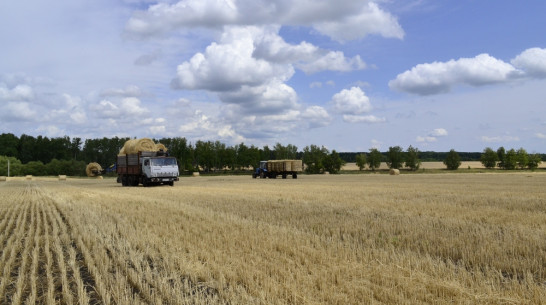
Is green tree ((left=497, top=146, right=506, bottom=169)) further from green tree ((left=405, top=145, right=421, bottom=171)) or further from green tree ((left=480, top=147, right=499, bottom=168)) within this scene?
green tree ((left=405, top=145, right=421, bottom=171))

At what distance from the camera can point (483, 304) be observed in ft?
16.8

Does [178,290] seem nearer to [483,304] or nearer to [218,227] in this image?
[483,304]

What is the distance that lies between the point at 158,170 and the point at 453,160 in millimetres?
93825

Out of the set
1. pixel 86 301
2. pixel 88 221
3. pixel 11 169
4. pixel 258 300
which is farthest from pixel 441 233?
pixel 11 169

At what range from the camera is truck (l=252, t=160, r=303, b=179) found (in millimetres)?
56281

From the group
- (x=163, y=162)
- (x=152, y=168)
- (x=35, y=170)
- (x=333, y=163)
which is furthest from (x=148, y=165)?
(x=333, y=163)

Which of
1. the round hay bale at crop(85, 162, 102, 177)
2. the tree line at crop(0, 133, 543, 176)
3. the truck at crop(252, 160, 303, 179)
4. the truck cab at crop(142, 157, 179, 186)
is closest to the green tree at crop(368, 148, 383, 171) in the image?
the tree line at crop(0, 133, 543, 176)

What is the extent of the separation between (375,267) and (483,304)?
75.3 inches

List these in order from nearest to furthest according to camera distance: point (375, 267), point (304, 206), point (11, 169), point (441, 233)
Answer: point (375, 267)
point (441, 233)
point (304, 206)
point (11, 169)

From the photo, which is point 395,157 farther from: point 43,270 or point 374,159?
point 43,270

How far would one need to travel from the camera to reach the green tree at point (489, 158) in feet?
396

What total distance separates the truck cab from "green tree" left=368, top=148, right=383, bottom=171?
86758 millimetres

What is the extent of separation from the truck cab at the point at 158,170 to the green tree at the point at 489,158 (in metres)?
109

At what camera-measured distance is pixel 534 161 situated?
120 m
